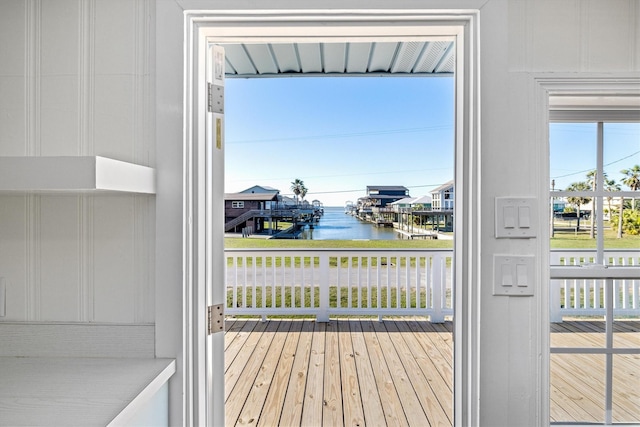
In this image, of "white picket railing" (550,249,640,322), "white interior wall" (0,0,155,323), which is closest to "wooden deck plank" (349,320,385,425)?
"white picket railing" (550,249,640,322)

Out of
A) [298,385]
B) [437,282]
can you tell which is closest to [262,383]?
[298,385]

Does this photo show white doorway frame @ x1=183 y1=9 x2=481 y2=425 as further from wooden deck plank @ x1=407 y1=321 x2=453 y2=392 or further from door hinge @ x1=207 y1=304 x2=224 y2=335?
wooden deck plank @ x1=407 y1=321 x2=453 y2=392

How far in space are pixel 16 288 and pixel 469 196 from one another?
136cm

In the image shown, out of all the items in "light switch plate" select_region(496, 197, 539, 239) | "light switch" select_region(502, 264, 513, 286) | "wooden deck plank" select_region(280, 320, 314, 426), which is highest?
"light switch plate" select_region(496, 197, 539, 239)

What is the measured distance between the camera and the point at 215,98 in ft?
4.11

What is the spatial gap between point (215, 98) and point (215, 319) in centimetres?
70

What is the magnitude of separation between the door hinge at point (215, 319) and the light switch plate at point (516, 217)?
2.90ft

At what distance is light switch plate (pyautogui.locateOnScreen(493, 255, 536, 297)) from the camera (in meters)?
1.15

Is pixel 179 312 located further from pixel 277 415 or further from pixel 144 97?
pixel 277 415

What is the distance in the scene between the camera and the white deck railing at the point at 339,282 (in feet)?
13.5

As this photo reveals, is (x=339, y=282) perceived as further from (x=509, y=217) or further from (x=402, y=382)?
(x=509, y=217)

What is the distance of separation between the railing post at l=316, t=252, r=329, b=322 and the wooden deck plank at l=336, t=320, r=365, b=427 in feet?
0.92

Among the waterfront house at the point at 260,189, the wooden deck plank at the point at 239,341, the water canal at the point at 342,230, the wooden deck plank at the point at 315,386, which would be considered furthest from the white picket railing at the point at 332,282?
the waterfront house at the point at 260,189

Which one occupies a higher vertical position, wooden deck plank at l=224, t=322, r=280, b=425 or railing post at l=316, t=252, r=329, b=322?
railing post at l=316, t=252, r=329, b=322
